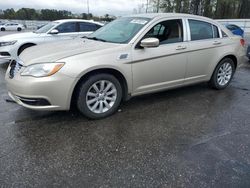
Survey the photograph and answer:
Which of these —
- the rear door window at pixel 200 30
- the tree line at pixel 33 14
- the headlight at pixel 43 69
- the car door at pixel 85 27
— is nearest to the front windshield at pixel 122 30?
the rear door window at pixel 200 30

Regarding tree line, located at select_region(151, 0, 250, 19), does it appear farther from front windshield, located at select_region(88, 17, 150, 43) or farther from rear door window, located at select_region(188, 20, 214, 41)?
front windshield, located at select_region(88, 17, 150, 43)

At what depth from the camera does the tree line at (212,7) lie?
107 feet

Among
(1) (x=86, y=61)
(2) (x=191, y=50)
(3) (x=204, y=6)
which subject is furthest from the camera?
(3) (x=204, y=6)

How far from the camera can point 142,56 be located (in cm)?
362

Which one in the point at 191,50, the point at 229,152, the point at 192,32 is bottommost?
the point at 229,152

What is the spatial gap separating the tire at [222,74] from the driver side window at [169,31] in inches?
52.3

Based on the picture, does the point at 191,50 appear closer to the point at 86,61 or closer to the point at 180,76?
the point at 180,76

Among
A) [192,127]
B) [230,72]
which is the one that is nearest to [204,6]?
[230,72]

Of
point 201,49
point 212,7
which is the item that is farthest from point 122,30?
point 212,7

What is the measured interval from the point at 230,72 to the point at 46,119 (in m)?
4.08

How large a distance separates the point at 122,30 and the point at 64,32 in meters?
4.47

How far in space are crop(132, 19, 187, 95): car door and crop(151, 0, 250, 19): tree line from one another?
30.6m

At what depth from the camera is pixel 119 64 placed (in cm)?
343

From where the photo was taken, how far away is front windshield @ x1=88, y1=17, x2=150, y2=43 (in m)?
3.75
